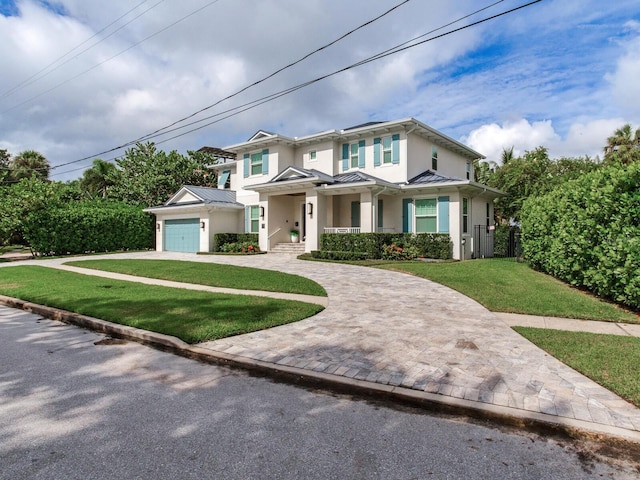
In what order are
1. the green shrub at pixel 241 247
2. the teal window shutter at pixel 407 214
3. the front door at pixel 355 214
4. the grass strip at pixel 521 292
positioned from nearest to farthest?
the grass strip at pixel 521 292, the teal window shutter at pixel 407 214, the front door at pixel 355 214, the green shrub at pixel 241 247

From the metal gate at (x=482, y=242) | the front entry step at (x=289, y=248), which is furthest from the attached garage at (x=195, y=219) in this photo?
the metal gate at (x=482, y=242)

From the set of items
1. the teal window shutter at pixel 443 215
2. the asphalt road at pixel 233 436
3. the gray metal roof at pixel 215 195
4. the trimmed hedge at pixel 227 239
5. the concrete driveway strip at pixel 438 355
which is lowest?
the asphalt road at pixel 233 436

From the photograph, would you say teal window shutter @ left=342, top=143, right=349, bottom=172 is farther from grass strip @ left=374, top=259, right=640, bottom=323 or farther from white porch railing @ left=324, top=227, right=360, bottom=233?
grass strip @ left=374, top=259, right=640, bottom=323

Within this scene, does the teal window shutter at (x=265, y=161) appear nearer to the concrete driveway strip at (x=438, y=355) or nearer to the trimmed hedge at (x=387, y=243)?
the trimmed hedge at (x=387, y=243)

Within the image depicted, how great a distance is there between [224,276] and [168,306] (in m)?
4.29

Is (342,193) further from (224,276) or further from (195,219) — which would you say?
(195,219)

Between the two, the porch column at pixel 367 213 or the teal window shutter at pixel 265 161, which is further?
the teal window shutter at pixel 265 161

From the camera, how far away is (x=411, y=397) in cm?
360

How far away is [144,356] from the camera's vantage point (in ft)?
16.4

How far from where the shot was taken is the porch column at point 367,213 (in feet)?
59.3

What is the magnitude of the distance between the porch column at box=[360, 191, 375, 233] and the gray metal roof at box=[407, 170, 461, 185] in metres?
2.35

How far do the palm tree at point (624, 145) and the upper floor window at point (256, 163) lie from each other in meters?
22.4

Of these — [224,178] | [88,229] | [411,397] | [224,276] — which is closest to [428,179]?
[224,276]

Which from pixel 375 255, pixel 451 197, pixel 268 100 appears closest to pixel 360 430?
pixel 268 100
